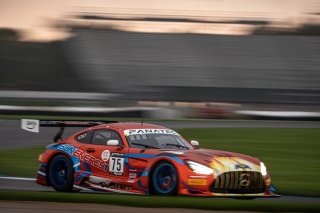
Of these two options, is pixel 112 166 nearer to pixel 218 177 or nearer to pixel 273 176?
pixel 218 177

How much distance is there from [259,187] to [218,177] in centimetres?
76

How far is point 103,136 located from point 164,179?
5.39 ft

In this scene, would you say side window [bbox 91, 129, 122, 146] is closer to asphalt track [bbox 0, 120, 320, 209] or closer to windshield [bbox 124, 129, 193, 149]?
windshield [bbox 124, 129, 193, 149]

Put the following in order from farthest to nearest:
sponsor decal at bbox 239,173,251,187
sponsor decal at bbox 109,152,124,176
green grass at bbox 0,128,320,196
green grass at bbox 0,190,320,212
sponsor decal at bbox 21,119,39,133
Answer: green grass at bbox 0,128,320,196 → sponsor decal at bbox 21,119,39,133 → sponsor decal at bbox 109,152,124,176 → sponsor decal at bbox 239,173,251,187 → green grass at bbox 0,190,320,212

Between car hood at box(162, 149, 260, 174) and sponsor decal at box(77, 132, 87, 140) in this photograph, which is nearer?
car hood at box(162, 149, 260, 174)

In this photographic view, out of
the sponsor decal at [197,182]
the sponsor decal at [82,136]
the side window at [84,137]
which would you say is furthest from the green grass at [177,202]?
the sponsor decal at [82,136]

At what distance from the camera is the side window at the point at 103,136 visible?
9.84 m

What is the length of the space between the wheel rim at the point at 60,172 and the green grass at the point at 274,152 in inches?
99.9

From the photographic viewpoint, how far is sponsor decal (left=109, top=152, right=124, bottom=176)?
366 inches

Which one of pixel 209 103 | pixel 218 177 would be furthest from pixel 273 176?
pixel 209 103

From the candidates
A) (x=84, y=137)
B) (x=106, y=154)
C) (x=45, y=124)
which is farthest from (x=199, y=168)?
(x=45, y=124)

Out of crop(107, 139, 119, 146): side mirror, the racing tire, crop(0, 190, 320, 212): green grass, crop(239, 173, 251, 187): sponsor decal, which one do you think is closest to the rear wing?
crop(107, 139, 119, 146): side mirror

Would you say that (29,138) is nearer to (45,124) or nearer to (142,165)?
(45,124)

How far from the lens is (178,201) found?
7.47m
